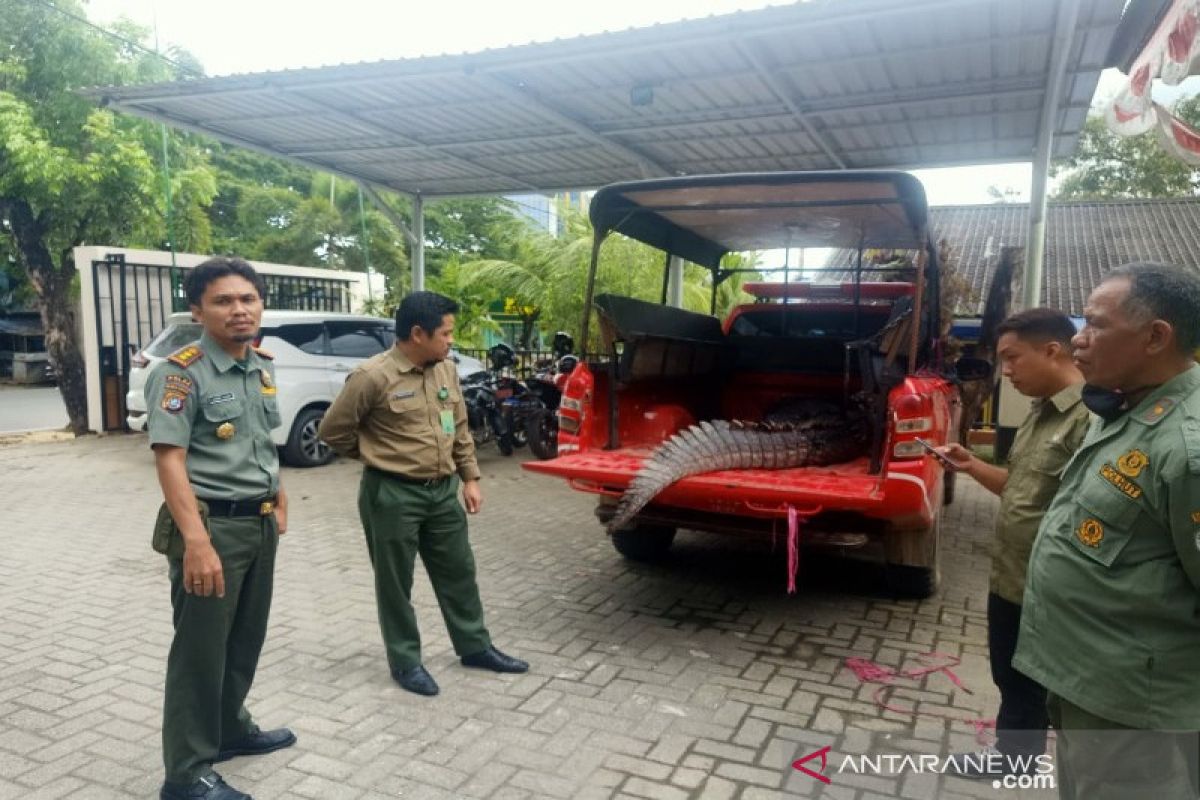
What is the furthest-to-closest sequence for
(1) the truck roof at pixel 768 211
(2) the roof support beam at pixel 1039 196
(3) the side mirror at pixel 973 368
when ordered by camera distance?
(2) the roof support beam at pixel 1039 196 → (3) the side mirror at pixel 973 368 → (1) the truck roof at pixel 768 211

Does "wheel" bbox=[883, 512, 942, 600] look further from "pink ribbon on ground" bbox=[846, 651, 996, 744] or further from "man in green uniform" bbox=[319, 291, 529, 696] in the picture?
"man in green uniform" bbox=[319, 291, 529, 696]

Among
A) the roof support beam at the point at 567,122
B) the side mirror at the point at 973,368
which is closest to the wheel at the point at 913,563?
the side mirror at the point at 973,368

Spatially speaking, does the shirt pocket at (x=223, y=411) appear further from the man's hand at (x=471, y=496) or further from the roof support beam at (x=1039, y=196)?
the roof support beam at (x=1039, y=196)

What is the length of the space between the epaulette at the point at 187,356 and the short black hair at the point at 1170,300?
2.55 m

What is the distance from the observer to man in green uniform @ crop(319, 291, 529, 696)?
3.50 metres

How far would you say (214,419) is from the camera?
2660 millimetres

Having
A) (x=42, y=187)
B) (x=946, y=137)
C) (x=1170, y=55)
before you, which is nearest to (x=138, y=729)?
(x=1170, y=55)

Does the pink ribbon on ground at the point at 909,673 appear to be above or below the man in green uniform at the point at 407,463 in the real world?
below

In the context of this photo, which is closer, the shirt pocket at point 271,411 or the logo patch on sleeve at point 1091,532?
the logo patch on sleeve at point 1091,532

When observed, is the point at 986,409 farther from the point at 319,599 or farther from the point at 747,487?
the point at 319,599

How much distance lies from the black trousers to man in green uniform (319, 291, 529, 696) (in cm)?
215

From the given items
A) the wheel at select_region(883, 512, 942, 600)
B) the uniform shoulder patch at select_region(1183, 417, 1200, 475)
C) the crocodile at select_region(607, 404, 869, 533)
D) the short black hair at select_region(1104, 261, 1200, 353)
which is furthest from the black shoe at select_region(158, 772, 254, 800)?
the wheel at select_region(883, 512, 942, 600)

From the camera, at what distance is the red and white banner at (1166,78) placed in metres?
3.41

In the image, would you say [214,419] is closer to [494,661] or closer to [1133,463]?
[494,661]
